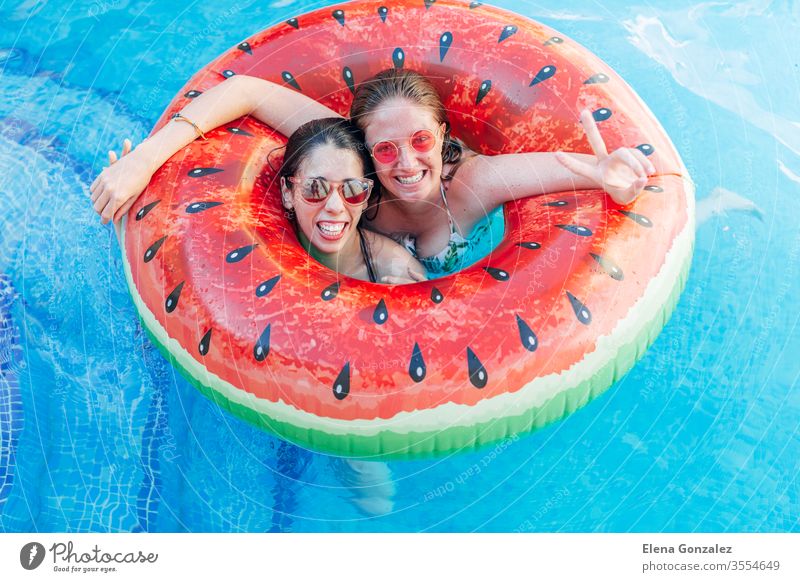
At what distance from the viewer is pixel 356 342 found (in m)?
2.43

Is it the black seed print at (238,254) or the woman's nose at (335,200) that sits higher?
the woman's nose at (335,200)

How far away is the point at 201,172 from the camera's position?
284 cm

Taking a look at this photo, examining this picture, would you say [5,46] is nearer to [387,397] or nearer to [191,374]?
[191,374]

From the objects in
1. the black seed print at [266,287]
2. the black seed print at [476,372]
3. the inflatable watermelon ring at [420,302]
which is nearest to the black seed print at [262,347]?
the inflatable watermelon ring at [420,302]

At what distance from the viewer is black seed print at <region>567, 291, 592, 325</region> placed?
2.46 metres

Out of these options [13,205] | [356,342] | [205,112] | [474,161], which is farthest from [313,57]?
[13,205]

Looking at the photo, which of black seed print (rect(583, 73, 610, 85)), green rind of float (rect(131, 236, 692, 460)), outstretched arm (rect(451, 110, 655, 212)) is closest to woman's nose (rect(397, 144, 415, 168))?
outstretched arm (rect(451, 110, 655, 212))

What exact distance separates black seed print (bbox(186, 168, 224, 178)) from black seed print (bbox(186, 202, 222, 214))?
5.0 inches

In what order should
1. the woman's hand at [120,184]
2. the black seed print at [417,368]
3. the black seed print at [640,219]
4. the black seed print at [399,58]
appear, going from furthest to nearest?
1. the black seed print at [399,58]
2. the woman's hand at [120,184]
3. the black seed print at [640,219]
4. the black seed print at [417,368]

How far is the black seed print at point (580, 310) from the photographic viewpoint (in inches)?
97.0

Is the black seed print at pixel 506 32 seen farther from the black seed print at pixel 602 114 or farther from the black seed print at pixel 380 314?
the black seed print at pixel 380 314

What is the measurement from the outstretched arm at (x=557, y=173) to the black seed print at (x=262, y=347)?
981 millimetres

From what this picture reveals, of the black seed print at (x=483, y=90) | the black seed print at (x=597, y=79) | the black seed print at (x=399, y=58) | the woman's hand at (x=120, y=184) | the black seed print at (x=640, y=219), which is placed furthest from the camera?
the black seed print at (x=399, y=58)

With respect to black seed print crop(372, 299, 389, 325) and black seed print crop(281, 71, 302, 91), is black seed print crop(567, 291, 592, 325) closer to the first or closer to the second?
black seed print crop(372, 299, 389, 325)
